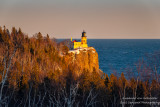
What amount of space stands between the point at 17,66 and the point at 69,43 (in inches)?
1710

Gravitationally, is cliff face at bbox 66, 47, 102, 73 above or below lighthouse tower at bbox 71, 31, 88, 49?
below

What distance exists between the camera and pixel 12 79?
23438 millimetres

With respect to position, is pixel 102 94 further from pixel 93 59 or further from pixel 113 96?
pixel 93 59

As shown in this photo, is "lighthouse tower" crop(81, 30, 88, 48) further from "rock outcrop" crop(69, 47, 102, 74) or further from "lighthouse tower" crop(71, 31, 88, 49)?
"rock outcrop" crop(69, 47, 102, 74)

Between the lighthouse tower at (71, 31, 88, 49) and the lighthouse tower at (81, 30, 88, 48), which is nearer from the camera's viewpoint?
the lighthouse tower at (71, 31, 88, 49)

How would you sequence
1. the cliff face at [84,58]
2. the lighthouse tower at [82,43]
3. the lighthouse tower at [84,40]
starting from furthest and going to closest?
1. the lighthouse tower at [84,40]
2. the lighthouse tower at [82,43]
3. the cliff face at [84,58]

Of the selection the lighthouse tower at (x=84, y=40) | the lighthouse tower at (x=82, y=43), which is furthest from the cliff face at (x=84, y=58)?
the lighthouse tower at (x=84, y=40)

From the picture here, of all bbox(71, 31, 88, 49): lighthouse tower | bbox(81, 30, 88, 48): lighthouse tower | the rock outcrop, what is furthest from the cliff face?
bbox(81, 30, 88, 48): lighthouse tower

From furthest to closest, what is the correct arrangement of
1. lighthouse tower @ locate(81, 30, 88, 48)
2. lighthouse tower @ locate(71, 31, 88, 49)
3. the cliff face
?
lighthouse tower @ locate(81, 30, 88, 48), lighthouse tower @ locate(71, 31, 88, 49), the cliff face

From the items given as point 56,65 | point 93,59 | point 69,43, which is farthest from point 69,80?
point 69,43

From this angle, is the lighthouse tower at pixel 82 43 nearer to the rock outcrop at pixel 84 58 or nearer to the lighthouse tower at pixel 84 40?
the lighthouse tower at pixel 84 40

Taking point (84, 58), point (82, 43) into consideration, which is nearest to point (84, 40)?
point (82, 43)

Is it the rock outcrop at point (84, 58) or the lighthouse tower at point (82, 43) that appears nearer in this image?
the rock outcrop at point (84, 58)

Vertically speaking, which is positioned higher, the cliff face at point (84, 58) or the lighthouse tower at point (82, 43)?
the lighthouse tower at point (82, 43)
